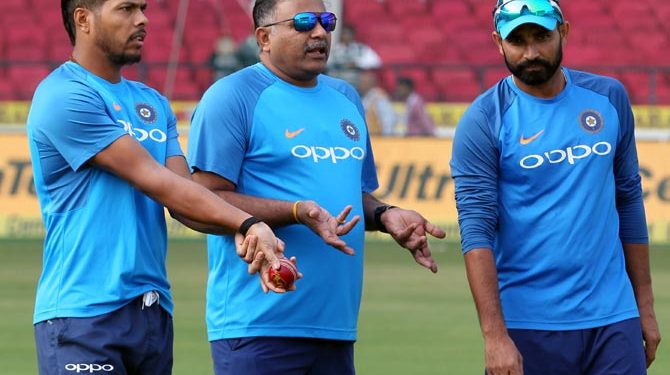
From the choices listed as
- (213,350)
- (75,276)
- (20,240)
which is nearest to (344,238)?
(213,350)

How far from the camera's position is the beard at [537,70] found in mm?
5566

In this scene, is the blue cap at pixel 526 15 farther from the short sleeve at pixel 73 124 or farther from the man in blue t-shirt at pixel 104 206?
the short sleeve at pixel 73 124

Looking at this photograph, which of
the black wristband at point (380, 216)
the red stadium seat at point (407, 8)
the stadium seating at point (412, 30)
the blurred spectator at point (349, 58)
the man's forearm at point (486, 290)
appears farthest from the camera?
the red stadium seat at point (407, 8)

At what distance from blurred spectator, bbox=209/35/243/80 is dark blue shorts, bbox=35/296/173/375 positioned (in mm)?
14772

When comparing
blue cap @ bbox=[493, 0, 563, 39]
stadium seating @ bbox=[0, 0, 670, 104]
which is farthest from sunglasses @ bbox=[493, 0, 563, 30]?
stadium seating @ bbox=[0, 0, 670, 104]

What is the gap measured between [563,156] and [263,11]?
54.4 inches

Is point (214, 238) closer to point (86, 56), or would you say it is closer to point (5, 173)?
point (86, 56)

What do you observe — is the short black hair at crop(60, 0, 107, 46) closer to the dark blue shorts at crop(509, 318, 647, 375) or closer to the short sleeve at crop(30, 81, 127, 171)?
the short sleeve at crop(30, 81, 127, 171)

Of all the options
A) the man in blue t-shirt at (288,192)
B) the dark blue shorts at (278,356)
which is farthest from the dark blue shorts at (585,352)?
the dark blue shorts at (278,356)

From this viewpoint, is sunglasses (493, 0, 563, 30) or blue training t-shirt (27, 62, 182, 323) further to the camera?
sunglasses (493, 0, 563, 30)

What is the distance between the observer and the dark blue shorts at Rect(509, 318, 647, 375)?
5.53 meters

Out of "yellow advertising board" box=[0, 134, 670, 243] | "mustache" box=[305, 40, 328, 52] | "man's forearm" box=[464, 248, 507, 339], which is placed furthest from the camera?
"yellow advertising board" box=[0, 134, 670, 243]

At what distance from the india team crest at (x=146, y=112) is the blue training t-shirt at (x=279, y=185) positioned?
0.73ft

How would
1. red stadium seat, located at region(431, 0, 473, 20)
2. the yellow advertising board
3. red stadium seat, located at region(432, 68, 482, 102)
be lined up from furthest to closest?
1. red stadium seat, located at region(431, 0, 473, 20)
2. red stadium seat, located at region(432, 68, 482, 102)
3. the yellow advertising board
